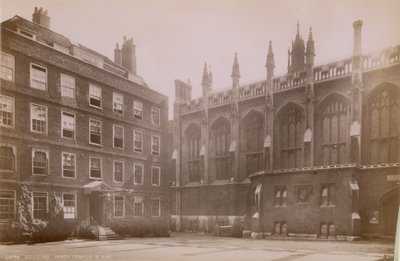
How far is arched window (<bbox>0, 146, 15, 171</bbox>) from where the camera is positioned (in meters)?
9.53

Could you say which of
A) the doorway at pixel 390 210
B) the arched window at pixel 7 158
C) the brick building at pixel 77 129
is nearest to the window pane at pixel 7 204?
the brick building at pixel 77 129

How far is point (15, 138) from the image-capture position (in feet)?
32.0

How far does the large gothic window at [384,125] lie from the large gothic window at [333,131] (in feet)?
2.51

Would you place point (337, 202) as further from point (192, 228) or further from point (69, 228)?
point (69, 228)

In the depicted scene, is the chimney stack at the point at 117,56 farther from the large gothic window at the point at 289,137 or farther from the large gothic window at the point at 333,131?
the large gothic window at the point at 333,131

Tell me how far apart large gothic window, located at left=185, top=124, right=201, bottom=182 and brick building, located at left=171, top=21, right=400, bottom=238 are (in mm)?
35

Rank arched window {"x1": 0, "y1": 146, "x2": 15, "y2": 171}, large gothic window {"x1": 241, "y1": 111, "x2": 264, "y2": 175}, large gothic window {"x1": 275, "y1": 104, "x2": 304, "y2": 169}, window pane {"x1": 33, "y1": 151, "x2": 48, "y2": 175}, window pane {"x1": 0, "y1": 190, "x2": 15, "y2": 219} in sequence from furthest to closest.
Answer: large gothic window {"x1": 241, "y1": 111, "x2": 264, "y2": 175} → large gothic window {"x1": 275, "y1": 104, "x2": 304, "y2": 169} → window pane {"x1": 33, "y1": 151, "x2": 48, "y2": 175} → arched window {"x1": 0, "y1": 146, "x2": 15, "y2": 171} → window pane {"x1": 0, "y1": 190, "x2": 15, "y2": 219}

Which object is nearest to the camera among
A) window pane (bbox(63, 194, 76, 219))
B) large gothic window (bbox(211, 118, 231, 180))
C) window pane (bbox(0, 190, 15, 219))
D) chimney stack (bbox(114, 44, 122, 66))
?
window pane (bbox(0, 190, 15, 219))

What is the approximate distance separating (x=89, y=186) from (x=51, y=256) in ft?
9.78

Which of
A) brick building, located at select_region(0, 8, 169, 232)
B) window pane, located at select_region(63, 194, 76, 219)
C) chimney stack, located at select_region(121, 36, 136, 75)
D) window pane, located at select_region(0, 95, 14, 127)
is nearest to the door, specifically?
brick building, located at select_region(0, 8, 169, 232)

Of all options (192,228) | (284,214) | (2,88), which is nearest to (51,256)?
(2,88)

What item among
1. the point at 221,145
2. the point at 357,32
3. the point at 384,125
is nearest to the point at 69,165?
the point at 221,145

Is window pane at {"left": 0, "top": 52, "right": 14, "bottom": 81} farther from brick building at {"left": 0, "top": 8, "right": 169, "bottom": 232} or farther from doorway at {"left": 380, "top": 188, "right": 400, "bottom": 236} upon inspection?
doorway at {"left": 380, "top": 188, "right": 400, "bottom": 236}

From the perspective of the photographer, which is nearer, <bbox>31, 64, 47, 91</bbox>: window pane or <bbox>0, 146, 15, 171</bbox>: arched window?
<bbox>0, 146, 15, 171</bbox>: arched window
